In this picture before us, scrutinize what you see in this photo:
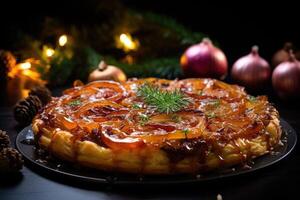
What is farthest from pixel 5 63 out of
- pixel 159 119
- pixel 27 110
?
pixel 159 119

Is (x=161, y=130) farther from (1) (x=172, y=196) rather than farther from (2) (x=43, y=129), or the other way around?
(2) (x=43, y=129)

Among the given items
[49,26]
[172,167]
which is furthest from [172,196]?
[49,26]

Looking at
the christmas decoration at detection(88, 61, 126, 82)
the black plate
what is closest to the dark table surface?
the black plate

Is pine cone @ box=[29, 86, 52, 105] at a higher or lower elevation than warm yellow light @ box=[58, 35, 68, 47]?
lower

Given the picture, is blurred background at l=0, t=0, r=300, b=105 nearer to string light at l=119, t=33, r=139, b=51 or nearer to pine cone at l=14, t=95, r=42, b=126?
string light at l=119, t=33, r=139, b=51

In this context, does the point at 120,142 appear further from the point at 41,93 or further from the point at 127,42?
the point at 127,42

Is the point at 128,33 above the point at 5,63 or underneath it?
above

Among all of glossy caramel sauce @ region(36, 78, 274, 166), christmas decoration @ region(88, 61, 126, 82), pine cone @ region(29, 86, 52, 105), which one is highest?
christmas decoration @ region(88, 61, 126, 82)
